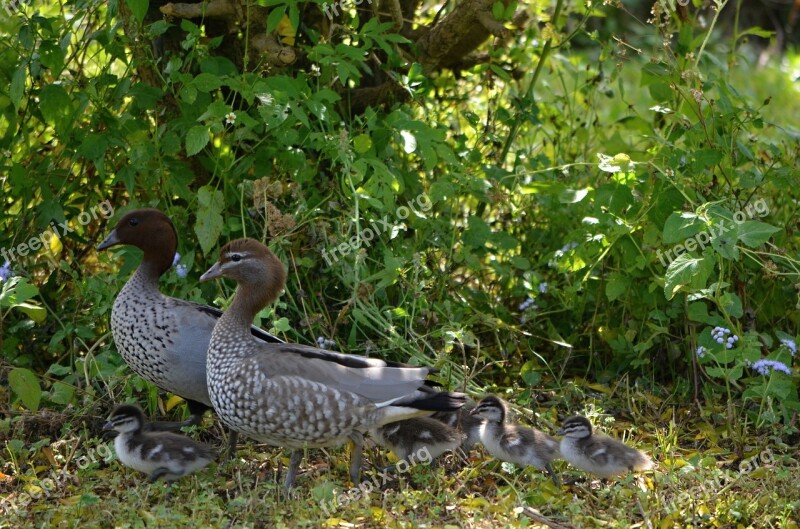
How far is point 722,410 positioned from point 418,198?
1.89 meters

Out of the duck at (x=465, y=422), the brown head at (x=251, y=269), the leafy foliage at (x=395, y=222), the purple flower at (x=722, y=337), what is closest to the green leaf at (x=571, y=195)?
the leafy foliage at (x=395, y=222)

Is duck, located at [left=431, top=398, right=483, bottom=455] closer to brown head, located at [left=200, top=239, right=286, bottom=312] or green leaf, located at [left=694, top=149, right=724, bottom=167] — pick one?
brown head, located at [left=200, top=239, right=286, bottom=312]

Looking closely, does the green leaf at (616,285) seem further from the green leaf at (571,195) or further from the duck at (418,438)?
the duck at (418,438)

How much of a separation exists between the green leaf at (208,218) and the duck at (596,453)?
75.0 inches

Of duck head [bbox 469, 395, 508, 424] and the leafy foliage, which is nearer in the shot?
duck head [bbox 469, 395, 508, 424]

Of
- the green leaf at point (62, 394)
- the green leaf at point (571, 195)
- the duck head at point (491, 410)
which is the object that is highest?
the green leaf at point (571, 195)

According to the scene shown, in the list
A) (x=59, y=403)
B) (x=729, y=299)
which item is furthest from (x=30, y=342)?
(x=729, y=299)

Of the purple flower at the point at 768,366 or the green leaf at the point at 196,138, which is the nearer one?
the purple flower at the point at 768,366

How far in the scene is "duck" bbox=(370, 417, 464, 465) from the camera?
467cm

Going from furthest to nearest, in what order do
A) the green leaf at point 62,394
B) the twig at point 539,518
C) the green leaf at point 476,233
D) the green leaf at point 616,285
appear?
the green leaf at point 476,233
the green leaf at point 616,285
the green leaf at point 62,394
the twig at point 539,518

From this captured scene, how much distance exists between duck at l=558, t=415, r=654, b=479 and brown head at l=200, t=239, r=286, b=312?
143cm

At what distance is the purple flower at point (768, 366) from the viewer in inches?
192

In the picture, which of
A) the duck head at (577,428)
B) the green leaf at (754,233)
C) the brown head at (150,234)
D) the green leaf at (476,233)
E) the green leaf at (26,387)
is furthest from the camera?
the green leaf at (476,233)

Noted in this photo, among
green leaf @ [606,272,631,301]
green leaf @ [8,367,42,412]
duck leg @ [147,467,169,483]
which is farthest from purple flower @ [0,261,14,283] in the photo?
green leaf @ [606,272,631,301]
